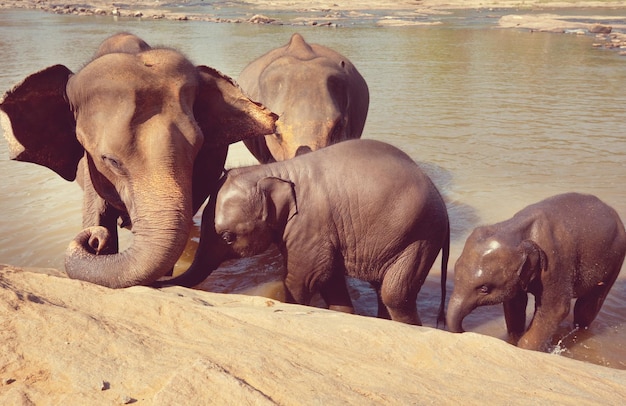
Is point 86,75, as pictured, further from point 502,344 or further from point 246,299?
point 502,344

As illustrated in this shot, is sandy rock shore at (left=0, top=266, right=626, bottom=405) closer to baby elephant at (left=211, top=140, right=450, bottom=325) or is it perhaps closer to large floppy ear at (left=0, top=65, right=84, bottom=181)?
baby elephant at (left=211, top=140, right=450, bottom=325)

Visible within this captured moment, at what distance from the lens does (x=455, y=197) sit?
8891mm

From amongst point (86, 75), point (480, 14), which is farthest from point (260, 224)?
point (480, 14)

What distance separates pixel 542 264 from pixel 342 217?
4.89ft

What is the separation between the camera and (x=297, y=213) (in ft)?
16.4

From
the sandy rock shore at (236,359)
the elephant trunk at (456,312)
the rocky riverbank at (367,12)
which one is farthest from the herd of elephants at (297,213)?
the rocky riverbank at (367,12)

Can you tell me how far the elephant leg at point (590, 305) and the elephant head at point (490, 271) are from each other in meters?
0.74

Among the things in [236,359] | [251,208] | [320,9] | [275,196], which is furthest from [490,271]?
[320,9]

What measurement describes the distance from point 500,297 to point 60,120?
3673mm

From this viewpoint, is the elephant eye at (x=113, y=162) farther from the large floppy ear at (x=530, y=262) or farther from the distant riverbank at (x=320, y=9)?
the distant riverbank at (x=320, y=9)

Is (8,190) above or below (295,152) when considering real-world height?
below

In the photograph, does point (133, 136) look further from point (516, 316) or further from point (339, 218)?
point (516, 316)

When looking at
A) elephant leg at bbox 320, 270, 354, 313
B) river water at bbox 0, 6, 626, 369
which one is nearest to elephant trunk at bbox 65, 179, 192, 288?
elephant leg at bbox 320, 270, 354, 313

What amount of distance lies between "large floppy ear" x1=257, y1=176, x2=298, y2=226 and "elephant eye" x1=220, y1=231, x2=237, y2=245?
0.27m
